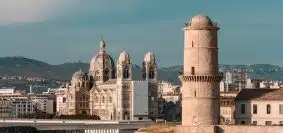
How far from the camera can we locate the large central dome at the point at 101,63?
167625 mm

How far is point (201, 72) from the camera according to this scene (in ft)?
203

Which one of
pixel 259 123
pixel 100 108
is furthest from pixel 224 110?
pixel 259 123

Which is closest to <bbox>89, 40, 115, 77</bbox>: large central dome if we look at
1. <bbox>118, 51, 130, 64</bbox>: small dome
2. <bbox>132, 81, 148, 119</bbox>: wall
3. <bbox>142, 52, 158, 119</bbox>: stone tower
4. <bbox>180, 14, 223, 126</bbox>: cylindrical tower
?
<bbox>118, 51, 130, 64</bbox>: small dome

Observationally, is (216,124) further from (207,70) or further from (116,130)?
(116,130)

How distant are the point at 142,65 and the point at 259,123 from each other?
98.4 metres

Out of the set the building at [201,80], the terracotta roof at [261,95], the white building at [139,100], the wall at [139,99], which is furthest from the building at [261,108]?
the wall at [139,99]

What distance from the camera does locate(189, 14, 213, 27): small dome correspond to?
6153cm

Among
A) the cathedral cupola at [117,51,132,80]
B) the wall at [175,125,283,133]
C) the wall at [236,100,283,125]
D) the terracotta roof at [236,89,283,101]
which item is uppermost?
the cathedral cupola at [117,51,132,80]

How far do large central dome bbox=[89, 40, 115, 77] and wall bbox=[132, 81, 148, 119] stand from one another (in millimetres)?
13785

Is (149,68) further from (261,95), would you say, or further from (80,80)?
(261,95)

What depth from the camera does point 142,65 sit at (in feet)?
534

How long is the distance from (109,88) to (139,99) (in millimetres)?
7510

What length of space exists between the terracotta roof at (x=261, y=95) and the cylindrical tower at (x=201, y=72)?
4.57m

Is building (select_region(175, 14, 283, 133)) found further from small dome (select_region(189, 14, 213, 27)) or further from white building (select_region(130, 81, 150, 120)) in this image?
white building (select_region(130, 81, 150, 120))
